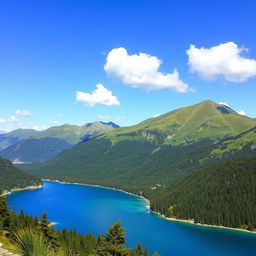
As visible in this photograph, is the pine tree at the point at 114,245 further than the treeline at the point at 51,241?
Yes

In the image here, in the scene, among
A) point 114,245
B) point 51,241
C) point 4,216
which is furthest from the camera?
point 4,216

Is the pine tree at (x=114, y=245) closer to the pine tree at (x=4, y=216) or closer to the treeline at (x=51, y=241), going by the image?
the treeline at (x=51, y=241)

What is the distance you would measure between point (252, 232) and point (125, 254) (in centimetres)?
14598

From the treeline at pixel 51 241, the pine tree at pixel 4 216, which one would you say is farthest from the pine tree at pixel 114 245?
the pine tree at pixel 4 216

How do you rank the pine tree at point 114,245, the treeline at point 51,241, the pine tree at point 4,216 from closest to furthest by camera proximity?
1. the treeline at point 51,241
2. the pine tree at point 114,245
3. the pine tree at point 4,216

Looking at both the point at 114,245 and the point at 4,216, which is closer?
the point at 114,245

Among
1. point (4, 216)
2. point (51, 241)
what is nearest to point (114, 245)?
point (51, 241)

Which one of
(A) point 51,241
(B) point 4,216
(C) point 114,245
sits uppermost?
(C) point 114,245

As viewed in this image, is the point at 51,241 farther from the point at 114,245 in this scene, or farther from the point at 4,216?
the point at 114,245

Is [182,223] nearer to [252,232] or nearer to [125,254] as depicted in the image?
[252,232]

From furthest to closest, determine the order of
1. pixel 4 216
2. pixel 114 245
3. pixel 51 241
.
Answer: pixel 4 216 → pixel 51 241 → pixel 114 245

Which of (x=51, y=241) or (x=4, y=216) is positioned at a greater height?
(x=4, y=216)

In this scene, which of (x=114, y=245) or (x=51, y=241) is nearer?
(x=114, y=245)

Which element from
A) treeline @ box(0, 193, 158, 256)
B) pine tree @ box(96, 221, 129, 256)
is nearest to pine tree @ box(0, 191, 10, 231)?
treeline @ box(0, 193, 158, 256)
